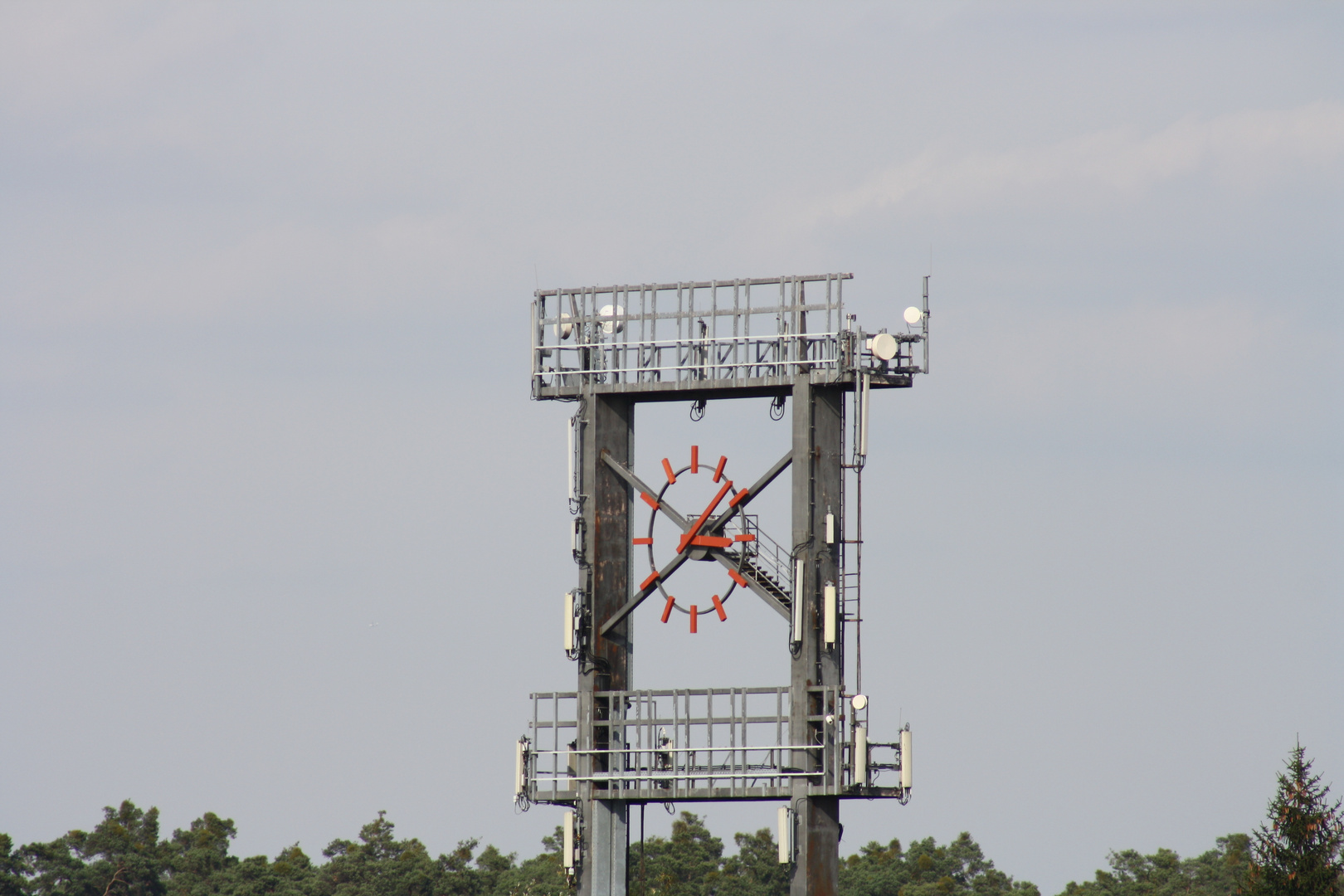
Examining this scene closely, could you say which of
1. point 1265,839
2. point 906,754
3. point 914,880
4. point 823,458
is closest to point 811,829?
point 906,754

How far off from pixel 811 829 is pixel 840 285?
1181cm

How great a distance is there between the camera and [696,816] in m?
132

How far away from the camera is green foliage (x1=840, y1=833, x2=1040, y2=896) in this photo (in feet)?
416

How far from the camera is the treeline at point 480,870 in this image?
123 metres

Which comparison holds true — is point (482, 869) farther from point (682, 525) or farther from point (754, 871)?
point (682, 525)

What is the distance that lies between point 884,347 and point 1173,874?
69.7m

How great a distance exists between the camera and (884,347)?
60.4 m

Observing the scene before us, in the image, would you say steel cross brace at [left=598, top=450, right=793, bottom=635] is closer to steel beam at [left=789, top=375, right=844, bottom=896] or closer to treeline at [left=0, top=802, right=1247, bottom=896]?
steel beam at [left=789, top=375, right=844, bottom=896]

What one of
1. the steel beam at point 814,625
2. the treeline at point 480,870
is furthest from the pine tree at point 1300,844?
the treeline at point 480,870

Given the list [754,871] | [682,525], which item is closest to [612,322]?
[682,525]

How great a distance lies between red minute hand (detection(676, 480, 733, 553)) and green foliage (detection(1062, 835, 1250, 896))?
59766 millimetres

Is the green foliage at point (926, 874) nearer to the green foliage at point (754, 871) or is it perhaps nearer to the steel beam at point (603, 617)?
the green foliage at point (754, 871)

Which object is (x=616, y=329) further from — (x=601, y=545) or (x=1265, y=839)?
(x=1265, y=839)

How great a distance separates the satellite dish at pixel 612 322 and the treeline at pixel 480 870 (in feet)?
186
